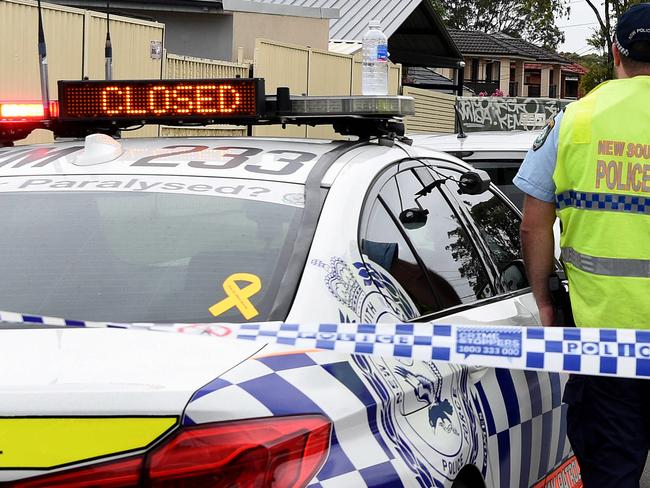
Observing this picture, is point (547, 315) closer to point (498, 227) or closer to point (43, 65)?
point (498, 227)

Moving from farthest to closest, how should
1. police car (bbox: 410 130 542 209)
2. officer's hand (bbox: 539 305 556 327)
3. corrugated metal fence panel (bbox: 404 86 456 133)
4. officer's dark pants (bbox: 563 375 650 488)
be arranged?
corrugated metal fence panel (bbox: 404 86 456 133) < police car (bbox: 410 130 542 209) < officer's hand (bbox: 539 305 556 327) < officer's dark pants (bbox: 563 375 650 488)

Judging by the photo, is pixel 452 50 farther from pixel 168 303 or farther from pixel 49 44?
pixel 168 303

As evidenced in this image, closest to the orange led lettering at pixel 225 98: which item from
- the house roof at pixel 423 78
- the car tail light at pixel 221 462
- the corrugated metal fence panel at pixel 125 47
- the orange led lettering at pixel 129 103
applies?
the orange led lettering at pixel 129 103

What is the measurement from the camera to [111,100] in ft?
13.1

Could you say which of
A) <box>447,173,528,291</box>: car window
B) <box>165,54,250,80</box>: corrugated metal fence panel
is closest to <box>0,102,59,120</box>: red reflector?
<box>447,173,528,291</box>: car window

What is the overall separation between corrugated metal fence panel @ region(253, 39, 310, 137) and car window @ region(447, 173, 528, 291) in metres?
11.0

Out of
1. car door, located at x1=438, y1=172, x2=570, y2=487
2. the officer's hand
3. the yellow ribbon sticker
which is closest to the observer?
the yellow ribbon sticker

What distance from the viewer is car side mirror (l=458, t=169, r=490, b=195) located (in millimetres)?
4180

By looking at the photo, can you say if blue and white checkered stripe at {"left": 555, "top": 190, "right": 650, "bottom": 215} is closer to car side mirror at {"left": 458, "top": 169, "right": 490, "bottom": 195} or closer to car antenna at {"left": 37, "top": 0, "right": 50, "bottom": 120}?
car side mirror at {"left": 458, "top": 169, "right": 490, "bottom": 195}

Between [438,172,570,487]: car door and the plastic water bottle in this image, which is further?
the plastic water bottle

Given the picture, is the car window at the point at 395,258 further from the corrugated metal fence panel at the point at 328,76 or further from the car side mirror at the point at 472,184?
the corrugated metal fence panel at the point at 328,76

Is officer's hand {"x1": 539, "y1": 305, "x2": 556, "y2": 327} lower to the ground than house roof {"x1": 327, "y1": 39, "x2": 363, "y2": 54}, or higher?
lower

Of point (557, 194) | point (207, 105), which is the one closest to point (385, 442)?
point (557, 194)

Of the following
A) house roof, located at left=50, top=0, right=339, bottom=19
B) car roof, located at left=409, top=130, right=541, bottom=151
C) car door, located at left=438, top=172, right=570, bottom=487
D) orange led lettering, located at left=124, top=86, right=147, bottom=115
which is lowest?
car door, located at left=438, top=172, right=570, bottom=487
